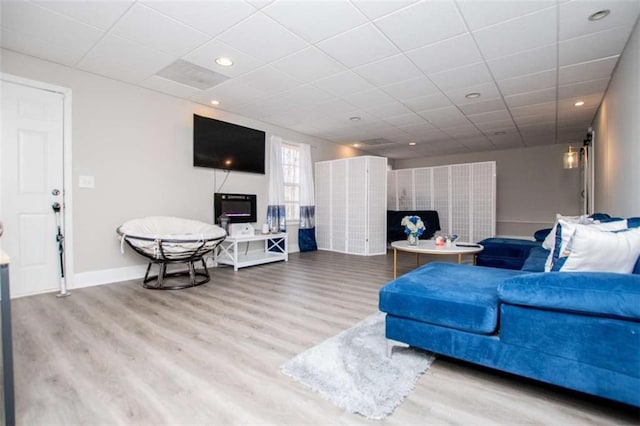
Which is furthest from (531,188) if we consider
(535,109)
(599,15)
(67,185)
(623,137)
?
(67,185)

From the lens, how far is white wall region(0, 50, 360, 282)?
3.54m

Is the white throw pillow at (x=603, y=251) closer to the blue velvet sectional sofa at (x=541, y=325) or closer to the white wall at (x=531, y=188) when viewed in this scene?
the blue velvet sectional sofa at (x=541, y=325)

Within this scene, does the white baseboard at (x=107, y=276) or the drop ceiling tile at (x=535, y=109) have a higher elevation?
the drop ceiling tile at (x=535, y=109)

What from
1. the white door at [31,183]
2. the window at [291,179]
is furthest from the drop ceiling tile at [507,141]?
the white door at [31,183]

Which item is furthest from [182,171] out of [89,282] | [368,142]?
[368,142]

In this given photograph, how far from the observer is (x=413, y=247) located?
12.6 ft

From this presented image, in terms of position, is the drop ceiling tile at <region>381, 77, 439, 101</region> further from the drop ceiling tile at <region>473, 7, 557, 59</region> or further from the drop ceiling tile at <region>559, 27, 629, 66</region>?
the drop ceiling tile at <region>559, 27, 629, 66</region>

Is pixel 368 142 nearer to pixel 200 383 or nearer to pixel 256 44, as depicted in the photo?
pixel 256 44

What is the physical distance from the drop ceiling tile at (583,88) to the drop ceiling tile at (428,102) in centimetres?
142

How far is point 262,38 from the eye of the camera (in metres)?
2.86

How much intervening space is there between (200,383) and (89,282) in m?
2.87

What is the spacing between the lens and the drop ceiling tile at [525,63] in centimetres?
310

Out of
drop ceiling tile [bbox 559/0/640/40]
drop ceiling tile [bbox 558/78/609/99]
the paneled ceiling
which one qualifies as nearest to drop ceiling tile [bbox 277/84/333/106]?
the paneled ceiling

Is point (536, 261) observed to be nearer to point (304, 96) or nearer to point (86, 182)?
point (304, 96)
